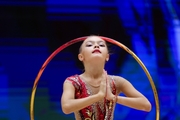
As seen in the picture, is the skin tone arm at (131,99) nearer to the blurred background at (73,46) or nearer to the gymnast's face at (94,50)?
the gymnast's face at (94,50)

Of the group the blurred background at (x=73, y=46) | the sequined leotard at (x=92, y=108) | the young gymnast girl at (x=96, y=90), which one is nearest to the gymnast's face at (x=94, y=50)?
the young gymnast girl at (x=96, y=90)

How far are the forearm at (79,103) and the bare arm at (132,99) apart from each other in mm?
117

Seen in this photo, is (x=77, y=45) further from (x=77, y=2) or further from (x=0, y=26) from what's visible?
(x=0, y=26)

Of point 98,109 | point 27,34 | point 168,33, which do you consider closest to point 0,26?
point 27,34

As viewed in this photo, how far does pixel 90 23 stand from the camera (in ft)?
9.27

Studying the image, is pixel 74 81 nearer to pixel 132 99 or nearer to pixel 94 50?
pixel 94 50

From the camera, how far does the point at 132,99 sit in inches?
64.2

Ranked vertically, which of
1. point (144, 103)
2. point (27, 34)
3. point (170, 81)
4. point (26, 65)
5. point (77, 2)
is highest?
point (77, 2)

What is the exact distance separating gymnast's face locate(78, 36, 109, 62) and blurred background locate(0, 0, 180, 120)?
3.44 feet

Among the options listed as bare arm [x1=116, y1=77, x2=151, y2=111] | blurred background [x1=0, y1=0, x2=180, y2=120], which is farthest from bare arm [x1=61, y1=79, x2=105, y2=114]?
blurred background [x1=0, y1=0, x2=180, y2=120]

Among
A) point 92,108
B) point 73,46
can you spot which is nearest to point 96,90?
point 92,108

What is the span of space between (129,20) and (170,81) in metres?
→ 0.53

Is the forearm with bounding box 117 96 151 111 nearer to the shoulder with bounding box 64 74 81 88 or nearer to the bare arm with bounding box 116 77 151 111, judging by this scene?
the bare arm with bounding box 116 77 151 111

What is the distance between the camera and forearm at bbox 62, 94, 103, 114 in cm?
154
